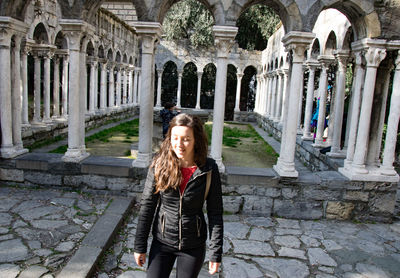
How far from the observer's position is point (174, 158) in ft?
7.46

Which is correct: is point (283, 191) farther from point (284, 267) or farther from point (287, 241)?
point (284, 267)

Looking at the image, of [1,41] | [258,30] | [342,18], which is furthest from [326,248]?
[258,30]

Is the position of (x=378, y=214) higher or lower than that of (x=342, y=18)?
lower

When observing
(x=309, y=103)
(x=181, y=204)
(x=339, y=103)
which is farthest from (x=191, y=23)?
(x=181, y=204)

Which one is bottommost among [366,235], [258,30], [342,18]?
[366,235]

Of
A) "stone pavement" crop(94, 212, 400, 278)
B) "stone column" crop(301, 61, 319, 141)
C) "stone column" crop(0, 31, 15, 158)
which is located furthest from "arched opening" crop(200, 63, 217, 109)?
"stone pavement" crop(94, 212, 400, 278)

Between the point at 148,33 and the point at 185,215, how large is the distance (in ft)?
12.7

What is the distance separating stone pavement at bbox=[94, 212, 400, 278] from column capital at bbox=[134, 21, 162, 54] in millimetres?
2663

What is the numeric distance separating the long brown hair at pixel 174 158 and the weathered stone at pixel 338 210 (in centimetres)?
380

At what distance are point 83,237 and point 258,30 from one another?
20053 millimetres

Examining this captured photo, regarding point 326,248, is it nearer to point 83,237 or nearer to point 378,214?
point 378,214

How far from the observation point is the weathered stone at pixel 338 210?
5.39 m

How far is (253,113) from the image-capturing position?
19750 millimetres

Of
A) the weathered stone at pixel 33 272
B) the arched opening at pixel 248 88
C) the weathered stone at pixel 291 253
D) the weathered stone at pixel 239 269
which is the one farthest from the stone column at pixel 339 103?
the arched opening at pixel 248 88
